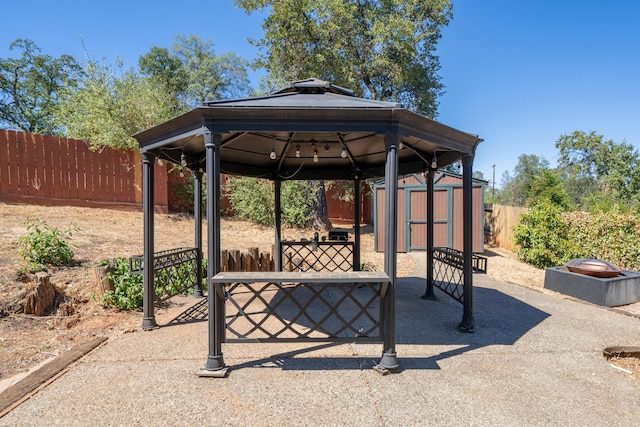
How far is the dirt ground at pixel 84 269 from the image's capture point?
11.6ft

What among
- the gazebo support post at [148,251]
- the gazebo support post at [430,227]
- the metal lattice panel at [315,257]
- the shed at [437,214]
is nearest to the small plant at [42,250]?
the gazebo support post at [148,251]

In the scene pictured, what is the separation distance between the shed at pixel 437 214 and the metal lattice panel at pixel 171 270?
640 centimetres

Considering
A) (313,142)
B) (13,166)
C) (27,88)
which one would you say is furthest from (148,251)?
(27,88)

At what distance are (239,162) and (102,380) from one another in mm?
3839

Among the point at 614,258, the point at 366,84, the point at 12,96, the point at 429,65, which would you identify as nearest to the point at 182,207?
the point at 366,84

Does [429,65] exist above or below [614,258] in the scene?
above

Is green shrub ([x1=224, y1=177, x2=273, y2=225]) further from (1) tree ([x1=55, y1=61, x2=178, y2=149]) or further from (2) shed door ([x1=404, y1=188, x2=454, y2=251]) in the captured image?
(2) shed door ([x1=404, y1=188, x2=454, y2=251])

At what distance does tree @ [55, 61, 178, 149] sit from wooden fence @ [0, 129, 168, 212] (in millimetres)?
559

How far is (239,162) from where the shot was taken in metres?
5.67

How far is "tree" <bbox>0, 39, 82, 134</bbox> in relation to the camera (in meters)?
20.1

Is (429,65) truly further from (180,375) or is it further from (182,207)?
(180,375)

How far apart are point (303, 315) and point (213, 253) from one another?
179cm

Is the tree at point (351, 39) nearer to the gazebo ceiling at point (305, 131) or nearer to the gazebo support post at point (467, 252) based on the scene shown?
the gazebo ceiling at point (305, 131)

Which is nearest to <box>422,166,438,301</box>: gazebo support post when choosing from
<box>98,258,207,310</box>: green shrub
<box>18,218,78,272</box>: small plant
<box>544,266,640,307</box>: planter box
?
<box>544,266,640,307</box>: planter box
